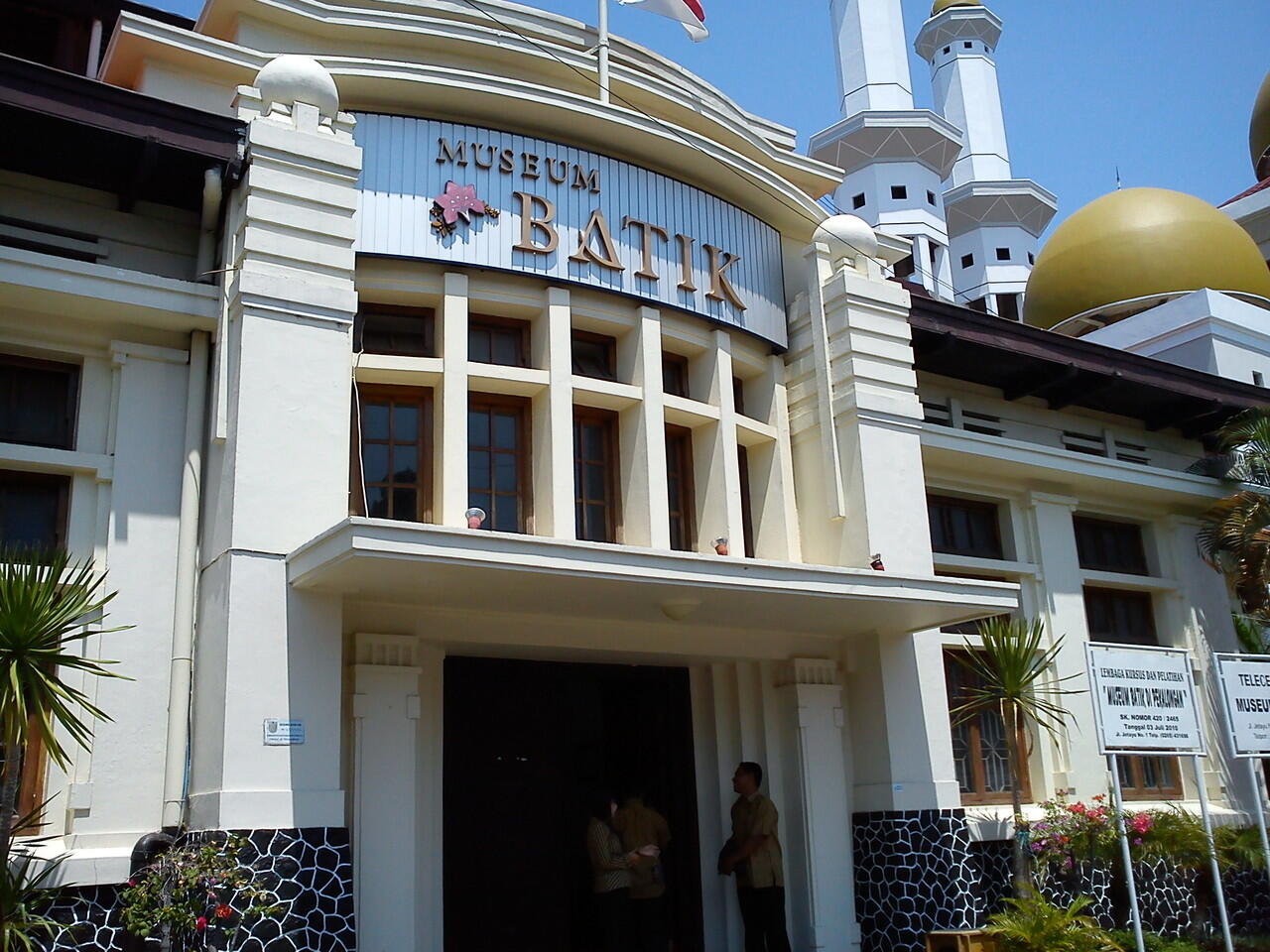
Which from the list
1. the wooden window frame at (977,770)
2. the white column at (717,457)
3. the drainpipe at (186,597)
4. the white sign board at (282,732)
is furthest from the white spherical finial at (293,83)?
the wooden window frame at (977,770)

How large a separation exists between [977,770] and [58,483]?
1054 centimetres

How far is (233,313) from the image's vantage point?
34.5 feet

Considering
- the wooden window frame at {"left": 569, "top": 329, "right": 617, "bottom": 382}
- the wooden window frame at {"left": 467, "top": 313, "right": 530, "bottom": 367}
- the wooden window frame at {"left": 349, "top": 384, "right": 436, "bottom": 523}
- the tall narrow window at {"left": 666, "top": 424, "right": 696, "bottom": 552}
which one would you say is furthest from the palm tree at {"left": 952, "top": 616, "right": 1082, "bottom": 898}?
the wooden window frame at {"left": 349, "top": 384, "right": 436, "bottom": 523}

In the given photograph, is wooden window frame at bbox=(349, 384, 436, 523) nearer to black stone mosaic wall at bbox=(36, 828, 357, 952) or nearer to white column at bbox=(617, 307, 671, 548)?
white column at bbox=(617, 307, 671, 548)

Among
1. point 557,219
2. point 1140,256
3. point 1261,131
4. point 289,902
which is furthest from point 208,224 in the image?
point 1261,131

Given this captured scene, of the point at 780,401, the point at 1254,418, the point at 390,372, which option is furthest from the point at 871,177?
the point at 390,372

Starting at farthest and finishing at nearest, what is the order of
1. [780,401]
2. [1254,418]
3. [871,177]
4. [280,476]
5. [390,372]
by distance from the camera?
[871,177] → [1254,418] → [780,401] → [390,372] → [280,476]

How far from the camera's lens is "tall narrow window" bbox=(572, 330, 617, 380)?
1293 centimetres

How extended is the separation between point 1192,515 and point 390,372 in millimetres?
12634

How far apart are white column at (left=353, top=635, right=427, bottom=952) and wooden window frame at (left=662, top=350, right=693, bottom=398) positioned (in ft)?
13.8

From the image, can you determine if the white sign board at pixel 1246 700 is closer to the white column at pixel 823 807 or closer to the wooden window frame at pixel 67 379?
the white column at pixel 823 807

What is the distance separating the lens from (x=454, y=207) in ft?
38.8

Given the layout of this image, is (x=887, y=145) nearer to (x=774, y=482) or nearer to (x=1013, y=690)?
(x=774, y=482)

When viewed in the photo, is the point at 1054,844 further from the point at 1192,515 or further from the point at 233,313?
the point at 233,313
